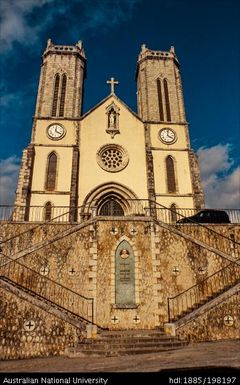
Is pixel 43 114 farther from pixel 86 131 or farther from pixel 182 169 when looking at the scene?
pixel 182 169

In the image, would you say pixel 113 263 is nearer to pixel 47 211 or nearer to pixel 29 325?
pixel 29 325

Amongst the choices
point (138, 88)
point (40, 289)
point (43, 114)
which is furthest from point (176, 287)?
point (138, 88)

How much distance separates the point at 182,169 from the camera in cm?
2177

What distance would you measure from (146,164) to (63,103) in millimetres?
8545

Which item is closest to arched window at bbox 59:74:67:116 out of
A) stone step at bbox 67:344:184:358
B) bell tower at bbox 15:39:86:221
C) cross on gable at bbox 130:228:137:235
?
bell tower at bbox 15:39:86:221

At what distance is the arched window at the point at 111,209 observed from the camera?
20031mm

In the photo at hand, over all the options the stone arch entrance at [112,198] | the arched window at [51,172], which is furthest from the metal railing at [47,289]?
the arched window at [51,172]

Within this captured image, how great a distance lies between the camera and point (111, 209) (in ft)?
66.2

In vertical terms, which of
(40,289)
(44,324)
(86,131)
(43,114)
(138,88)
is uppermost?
(138,88)

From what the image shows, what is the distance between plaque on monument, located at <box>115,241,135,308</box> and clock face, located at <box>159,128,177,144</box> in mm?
11979

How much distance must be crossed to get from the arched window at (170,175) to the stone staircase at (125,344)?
12222mm

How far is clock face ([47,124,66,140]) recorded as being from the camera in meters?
21.7

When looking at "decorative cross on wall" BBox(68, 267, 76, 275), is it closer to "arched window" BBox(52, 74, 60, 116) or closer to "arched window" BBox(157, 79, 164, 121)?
"arched window" BBox(52, 74, 60, 116)

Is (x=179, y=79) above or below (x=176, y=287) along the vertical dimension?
above
